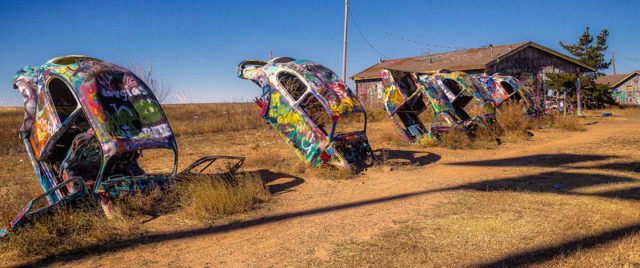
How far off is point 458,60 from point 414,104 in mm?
13837

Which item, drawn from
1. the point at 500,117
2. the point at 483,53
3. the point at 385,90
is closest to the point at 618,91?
the point at 483,53

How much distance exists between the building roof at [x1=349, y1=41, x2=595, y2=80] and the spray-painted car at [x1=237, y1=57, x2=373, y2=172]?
16179 millimetres

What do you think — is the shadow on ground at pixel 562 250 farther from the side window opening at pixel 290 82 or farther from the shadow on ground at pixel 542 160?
the side window opening at pixel 290 82

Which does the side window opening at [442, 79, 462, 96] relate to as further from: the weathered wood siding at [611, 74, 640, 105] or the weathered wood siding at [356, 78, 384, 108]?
the weathered wood siding at [611, 74, 640, 105]

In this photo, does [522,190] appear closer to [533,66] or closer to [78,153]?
[78,153]

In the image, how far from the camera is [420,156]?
10844mm

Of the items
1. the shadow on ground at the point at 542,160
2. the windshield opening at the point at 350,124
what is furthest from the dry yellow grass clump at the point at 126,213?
the windshield opening at the point at 350,124

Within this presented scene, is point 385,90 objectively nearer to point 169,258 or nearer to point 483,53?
point 169,258

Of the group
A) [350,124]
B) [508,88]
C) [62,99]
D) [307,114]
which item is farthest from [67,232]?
[508,88]

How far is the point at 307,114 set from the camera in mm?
8812

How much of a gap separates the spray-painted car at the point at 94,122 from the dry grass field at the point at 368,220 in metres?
0.41

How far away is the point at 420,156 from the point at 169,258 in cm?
786

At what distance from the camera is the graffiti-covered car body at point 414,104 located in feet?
40.5

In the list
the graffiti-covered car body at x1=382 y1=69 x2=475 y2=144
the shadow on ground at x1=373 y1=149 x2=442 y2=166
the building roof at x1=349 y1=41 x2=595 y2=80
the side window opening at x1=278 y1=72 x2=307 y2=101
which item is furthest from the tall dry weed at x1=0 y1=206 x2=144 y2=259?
the building roof at x1=349 y1=41 x2=595 y2=80
